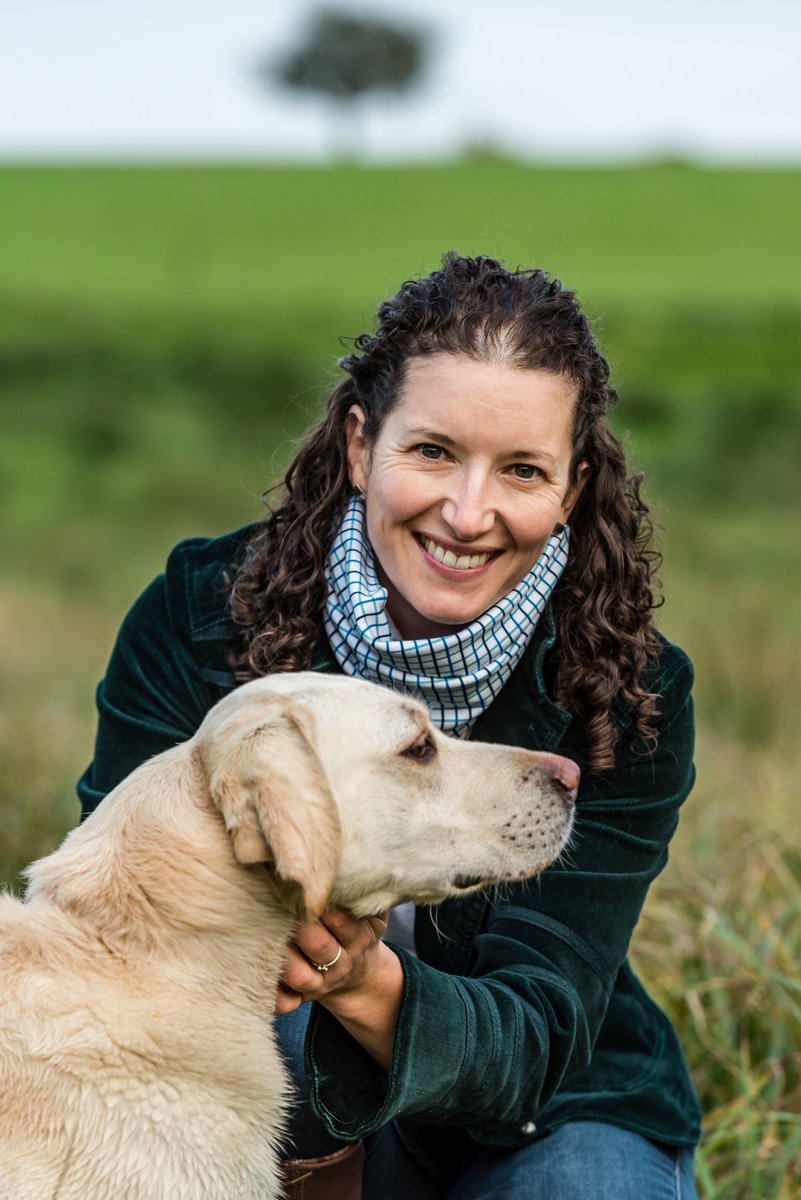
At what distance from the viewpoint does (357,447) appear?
3.48 meters

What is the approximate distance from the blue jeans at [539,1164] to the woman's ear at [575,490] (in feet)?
4.44

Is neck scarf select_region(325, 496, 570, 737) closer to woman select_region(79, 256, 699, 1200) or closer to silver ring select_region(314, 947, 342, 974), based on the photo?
woman select_region(79, 256, 699, 1200)

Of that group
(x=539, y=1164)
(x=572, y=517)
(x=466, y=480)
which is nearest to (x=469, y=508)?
(x=466, y=480)

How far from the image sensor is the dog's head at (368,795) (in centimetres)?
251

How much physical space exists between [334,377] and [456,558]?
40.6 inches

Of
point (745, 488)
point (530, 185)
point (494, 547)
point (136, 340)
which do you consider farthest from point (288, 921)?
point (530, 185)

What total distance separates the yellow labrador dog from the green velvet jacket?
0.69ft

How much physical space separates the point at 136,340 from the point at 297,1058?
50.3ft

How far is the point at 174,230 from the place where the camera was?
76.1ft

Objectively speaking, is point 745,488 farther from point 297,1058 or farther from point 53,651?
point 297,1058

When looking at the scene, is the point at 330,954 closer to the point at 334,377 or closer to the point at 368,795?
the point at 368,795

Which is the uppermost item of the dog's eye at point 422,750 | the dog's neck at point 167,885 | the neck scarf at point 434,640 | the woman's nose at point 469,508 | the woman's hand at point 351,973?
the woman's nose at point 469,508

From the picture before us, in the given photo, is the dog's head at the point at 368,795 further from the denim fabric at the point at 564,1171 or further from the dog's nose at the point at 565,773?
the denim fabric at the point at 564,1171

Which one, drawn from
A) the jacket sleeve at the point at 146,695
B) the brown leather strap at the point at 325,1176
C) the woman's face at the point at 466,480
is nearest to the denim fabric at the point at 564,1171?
the brown leather strap at the point at 325,1176
